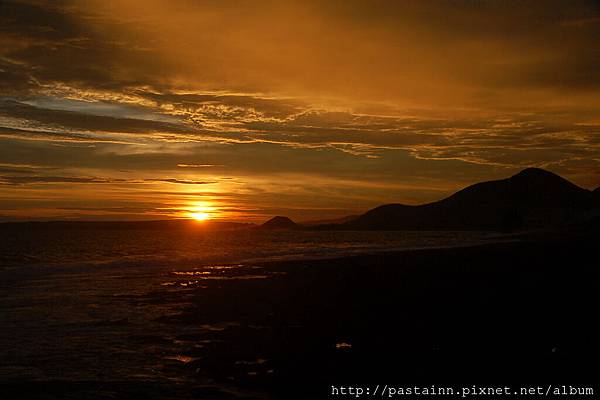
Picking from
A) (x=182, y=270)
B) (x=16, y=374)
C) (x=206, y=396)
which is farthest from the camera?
(x=182, y=270)

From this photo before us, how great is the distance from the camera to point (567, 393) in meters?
11.1

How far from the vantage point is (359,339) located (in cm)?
1667

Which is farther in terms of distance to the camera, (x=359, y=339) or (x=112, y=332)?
(x=112, y=332)

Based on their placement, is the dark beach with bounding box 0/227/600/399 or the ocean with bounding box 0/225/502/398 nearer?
the dark beach with bounding box 0/227/600/399

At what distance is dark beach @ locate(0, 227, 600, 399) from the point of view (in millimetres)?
12586

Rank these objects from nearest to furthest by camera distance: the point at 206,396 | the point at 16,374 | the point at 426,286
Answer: the point at 206,396 < the point at 16,374 < the point at 426,286

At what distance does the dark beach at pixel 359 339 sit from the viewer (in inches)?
496

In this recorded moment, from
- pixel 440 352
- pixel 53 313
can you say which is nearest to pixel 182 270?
pixel 53 313

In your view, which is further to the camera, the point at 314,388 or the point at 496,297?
the point at 496,297

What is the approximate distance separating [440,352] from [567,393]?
3800mm

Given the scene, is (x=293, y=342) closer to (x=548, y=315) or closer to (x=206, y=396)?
(x=206, y=396)

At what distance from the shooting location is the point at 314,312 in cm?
2198

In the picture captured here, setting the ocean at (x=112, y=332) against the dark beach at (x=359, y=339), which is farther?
the ocean at (x=112, y=332)

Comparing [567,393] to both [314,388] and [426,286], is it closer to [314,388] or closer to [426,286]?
[314,388]
